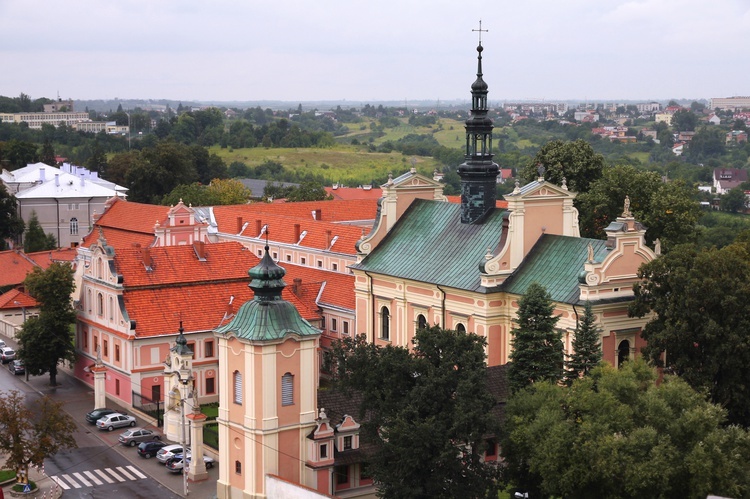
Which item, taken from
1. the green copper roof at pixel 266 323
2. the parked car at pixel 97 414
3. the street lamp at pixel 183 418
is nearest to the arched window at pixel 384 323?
the street lamp at pixel 183 418

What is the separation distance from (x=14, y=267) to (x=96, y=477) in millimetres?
44486

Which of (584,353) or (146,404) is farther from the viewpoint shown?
(146,404)

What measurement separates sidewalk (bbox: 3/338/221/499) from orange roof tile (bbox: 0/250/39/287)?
459 inches

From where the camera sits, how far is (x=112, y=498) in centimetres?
4744

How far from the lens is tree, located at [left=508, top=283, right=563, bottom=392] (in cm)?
4462

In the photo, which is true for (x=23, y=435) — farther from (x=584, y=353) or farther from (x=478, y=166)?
(x=478, y=166)

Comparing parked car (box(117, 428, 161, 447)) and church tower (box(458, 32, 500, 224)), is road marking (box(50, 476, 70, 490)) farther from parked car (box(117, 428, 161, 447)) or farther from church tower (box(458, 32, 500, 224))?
church tower (box(458, 32, 500, 224))

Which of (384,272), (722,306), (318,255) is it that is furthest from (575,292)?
(318,255)

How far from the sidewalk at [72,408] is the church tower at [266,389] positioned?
4526 mm

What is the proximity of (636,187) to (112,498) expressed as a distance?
37.3 meters

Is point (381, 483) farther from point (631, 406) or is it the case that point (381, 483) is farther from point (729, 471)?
point (729, 471)

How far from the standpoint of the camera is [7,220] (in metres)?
111

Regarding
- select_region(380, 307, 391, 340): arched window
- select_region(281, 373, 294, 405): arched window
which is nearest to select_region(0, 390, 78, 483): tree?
select_region(281, 373, 294, 405): arched window

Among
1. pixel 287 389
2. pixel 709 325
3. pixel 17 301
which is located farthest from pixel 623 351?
pixel 17 301
